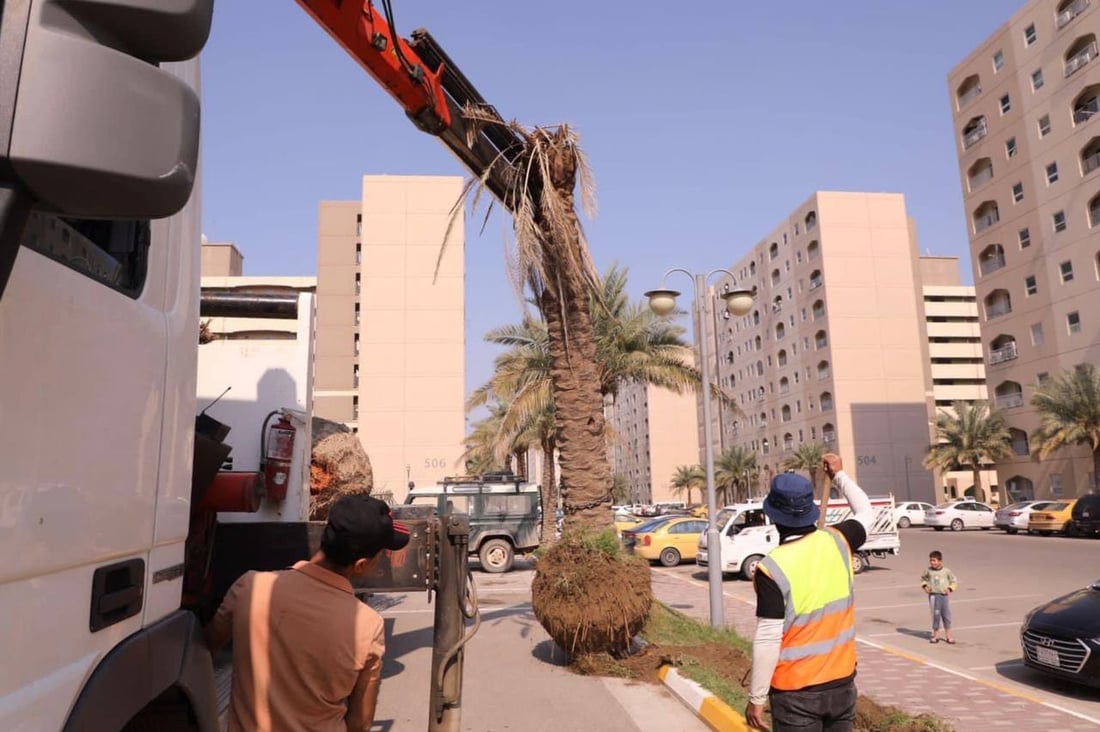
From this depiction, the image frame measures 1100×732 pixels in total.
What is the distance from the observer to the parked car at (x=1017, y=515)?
33875 mm

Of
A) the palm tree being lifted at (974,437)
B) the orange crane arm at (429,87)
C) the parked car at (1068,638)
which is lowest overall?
the parked car at (1068,638)

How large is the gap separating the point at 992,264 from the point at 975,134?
942 centimetres

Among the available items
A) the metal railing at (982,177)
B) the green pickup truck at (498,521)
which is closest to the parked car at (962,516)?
the metal railing at (982,177)

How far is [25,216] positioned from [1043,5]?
5858 cm

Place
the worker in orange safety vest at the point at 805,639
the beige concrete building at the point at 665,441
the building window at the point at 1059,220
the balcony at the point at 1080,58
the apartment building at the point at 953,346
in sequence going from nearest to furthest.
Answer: the worker in orange safety vest at the point at 805,639 < the balcony at the point at 1080,58 < the building window at the point at 1059,220 < the apartment building at the point at 953,346 < the beige concrete building at the point at 665,441

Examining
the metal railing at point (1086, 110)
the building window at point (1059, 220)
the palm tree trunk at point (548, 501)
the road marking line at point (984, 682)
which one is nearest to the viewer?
the road marking line at point (984, 682)

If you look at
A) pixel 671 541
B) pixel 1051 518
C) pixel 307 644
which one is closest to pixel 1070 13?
pixel 1051 518

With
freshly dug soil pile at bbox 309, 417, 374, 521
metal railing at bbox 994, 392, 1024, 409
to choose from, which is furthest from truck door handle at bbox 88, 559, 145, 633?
metal railing at bbox 994, 392, 1024, 409

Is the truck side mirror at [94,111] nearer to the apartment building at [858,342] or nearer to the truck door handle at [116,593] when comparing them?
the truck door handle at [116,593]

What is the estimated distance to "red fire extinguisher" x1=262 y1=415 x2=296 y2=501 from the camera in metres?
4.91

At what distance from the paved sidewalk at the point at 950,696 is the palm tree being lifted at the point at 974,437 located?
46.2 m

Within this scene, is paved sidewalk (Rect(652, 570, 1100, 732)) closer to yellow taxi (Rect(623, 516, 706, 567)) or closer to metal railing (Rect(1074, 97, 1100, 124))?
yellow taxi (Rect(623, 516, 706, 567))

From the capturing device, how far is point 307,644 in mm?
2277

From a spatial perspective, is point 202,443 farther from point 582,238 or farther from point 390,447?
point 390,447
